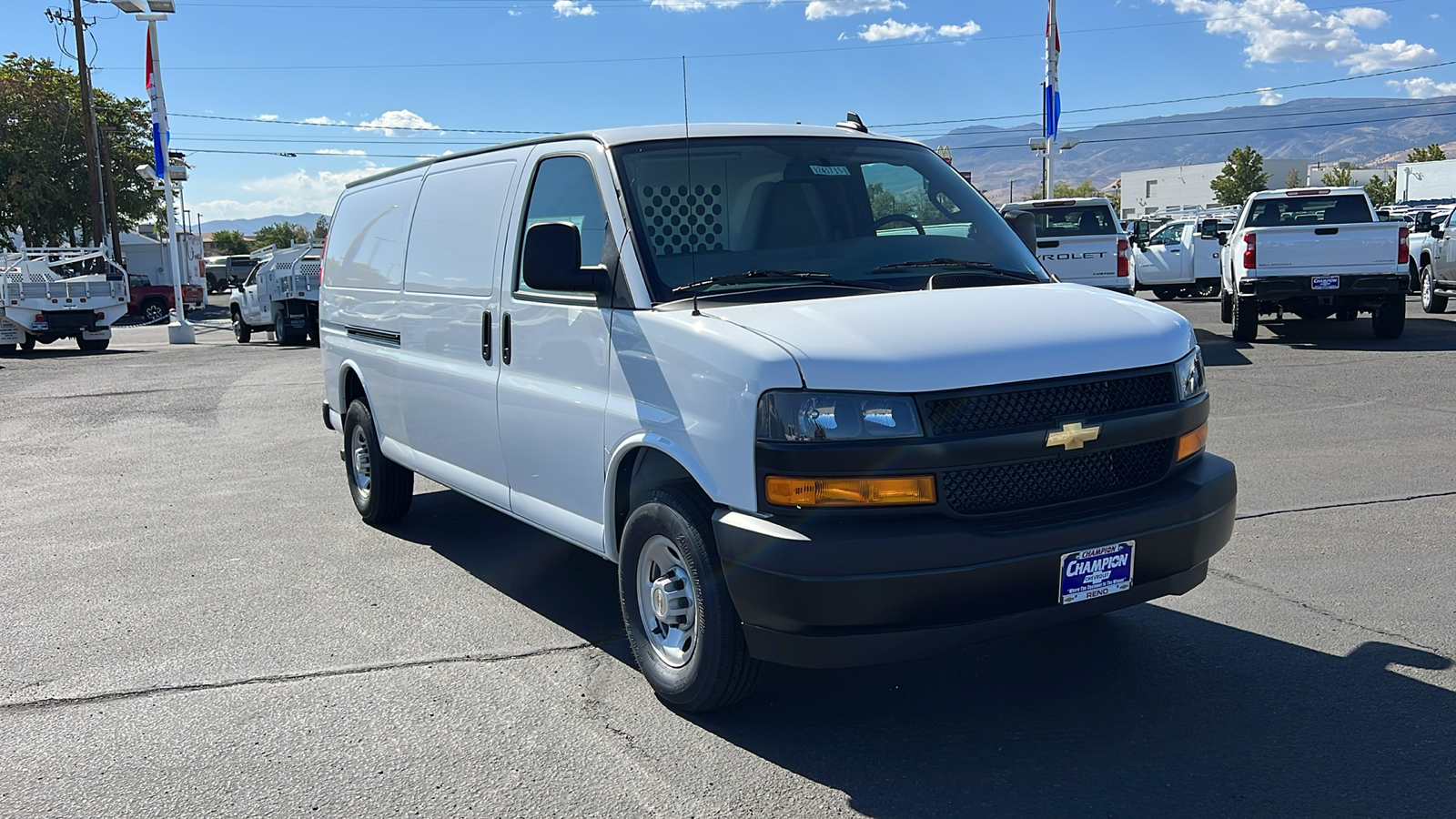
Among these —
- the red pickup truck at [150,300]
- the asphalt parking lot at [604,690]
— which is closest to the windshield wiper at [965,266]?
the asphalt parking lot at [604,690]

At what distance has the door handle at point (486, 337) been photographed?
17.5 ft

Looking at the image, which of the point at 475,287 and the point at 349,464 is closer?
the point at 475,287

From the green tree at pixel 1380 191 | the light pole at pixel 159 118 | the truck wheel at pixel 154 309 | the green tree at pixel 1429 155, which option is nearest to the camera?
the light pole at pixel 159 118

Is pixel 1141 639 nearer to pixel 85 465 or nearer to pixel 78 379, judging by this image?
pixel 85 465

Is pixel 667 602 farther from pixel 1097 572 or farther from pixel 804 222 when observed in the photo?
pixel 804 222

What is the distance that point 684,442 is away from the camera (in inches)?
159

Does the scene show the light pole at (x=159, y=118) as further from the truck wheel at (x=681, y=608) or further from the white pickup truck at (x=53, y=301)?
the truck wheel at (x=681, y=608)

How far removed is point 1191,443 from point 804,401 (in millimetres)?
1519

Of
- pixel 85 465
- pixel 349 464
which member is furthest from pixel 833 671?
pixel 85 465

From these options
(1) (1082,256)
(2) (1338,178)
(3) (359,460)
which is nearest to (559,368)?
(3) (359,460)

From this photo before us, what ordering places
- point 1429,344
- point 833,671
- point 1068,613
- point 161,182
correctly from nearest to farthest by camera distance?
point 1068,613 → point 833,671 → point 1429,344 → point 161,182

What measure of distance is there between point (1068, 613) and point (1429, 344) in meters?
13.8

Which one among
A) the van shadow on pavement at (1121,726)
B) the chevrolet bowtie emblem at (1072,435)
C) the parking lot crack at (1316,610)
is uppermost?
the chevrolet bowtie emblem at (1072,435)

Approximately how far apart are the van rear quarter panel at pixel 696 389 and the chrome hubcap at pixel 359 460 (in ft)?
11.1
